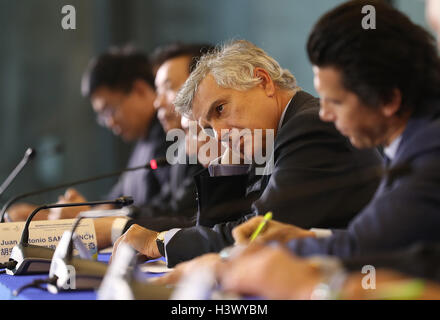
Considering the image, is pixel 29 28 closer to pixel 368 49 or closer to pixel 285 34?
pixel 285 34

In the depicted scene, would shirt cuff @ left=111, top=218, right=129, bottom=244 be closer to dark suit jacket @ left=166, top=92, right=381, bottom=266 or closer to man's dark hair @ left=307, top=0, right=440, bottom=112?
dark suit jacket @ left=166, top=92, right=381, bottom=266

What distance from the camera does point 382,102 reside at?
4.50 ft

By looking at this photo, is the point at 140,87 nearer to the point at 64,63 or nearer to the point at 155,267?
the point at 64,63

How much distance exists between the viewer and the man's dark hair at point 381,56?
4.42 ft

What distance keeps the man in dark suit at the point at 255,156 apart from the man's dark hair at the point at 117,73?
2033 mm

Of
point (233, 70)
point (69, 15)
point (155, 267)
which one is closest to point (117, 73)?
point (69, 15)

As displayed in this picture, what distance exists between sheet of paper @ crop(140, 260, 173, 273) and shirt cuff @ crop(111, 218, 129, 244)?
0.37m

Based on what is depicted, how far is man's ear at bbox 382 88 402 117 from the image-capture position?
1.37m

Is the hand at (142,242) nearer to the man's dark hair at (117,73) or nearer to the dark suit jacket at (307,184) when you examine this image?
the dark suit jacket at (307,184)

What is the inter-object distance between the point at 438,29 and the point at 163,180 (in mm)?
2631

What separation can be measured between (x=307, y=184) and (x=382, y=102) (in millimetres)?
474

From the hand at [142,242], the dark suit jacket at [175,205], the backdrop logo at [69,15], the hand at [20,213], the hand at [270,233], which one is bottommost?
the hand at [20,213]

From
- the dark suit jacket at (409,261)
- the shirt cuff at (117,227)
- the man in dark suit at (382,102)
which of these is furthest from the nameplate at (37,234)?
the dark suit jacket at (409,261)

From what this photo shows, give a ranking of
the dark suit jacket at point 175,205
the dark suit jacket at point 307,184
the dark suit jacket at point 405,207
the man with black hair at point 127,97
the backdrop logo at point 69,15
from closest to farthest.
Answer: the dark suit jacket at point 405,207, the dark suit jacket at point 307,184, the dark suit jacket at point 175,205, the man with black hair at point 127,97, the backdrop logo at point 69,15
